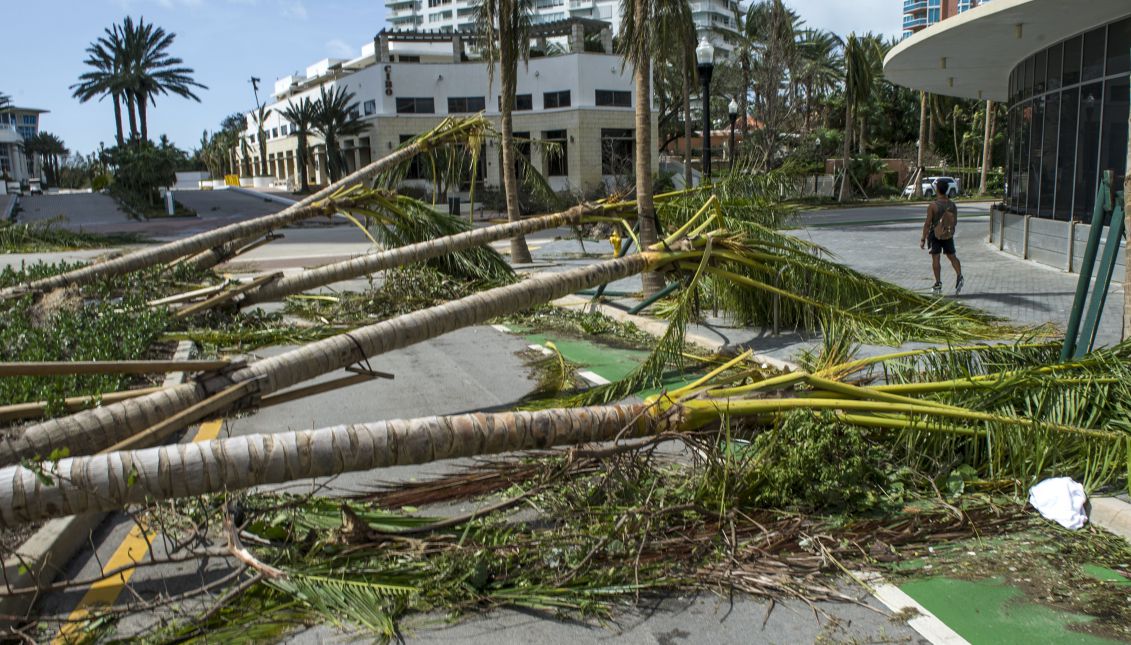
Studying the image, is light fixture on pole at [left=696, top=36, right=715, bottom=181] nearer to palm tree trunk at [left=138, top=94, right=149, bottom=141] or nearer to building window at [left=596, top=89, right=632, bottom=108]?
building window at [left=596, top=89, right=632, bottom=108]

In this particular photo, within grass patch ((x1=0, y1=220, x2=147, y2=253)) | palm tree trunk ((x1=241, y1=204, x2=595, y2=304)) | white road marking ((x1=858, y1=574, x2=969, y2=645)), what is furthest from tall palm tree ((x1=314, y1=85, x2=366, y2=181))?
white road marking ((x1=858, y1=574, x2=969, y2=645))

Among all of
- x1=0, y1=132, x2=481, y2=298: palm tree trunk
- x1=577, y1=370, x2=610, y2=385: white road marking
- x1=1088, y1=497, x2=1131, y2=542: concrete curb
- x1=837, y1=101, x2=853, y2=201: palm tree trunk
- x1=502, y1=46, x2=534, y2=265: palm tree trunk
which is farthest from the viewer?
x1=837, y1=101, x2=853, y2=201: palm tree trunk

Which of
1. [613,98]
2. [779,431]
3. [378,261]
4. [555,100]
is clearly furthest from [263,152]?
[779,431]

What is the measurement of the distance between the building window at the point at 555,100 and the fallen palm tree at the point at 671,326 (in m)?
38.8

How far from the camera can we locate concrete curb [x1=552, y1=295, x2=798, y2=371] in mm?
8555

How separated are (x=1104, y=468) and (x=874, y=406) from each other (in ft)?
4.18

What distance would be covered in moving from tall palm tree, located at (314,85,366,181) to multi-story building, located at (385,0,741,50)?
80.9 metres

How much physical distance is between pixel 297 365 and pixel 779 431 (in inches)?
134

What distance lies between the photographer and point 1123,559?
4.46 meters

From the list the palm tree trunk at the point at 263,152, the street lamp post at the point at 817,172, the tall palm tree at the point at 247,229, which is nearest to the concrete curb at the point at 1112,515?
the tall palm tree at the point at 247,229

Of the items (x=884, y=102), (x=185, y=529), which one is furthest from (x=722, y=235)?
(x=884, y=102)

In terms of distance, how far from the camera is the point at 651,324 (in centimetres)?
1100

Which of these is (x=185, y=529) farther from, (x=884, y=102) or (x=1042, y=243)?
(x=884, y=102)

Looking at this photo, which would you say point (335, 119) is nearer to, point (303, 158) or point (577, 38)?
point (303, 158)
